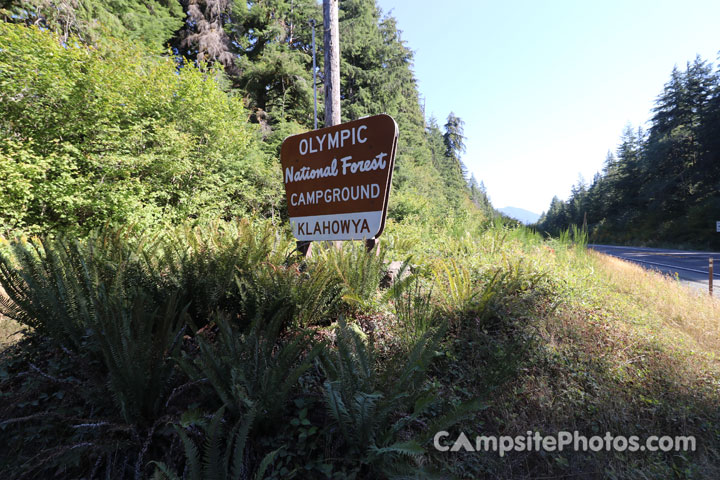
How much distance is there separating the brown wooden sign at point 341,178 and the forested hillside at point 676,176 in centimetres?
2387

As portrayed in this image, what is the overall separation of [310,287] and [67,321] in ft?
4.71

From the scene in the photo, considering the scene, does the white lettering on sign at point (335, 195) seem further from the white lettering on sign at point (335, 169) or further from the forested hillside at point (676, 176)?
the forested hillside at point (676, 176)

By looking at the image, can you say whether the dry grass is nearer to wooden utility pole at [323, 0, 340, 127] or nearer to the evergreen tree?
wooden utility pole at [323, 0, 340, 127]

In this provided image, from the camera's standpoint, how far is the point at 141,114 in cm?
852

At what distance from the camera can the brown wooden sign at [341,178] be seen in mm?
3303

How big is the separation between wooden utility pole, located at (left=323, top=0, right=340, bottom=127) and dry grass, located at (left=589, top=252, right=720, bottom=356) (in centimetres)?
445

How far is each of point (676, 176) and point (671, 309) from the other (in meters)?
34.8

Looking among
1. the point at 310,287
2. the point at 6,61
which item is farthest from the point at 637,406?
the point at 6,61

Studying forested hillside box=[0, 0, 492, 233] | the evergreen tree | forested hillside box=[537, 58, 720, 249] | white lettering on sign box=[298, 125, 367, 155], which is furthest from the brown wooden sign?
forested hillside box=[537, 58, 720, 249]

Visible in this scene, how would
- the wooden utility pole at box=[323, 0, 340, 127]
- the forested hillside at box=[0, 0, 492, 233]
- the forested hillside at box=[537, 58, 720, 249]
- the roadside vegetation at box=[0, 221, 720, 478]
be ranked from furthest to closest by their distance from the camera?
the forested hillside at box=[537, 58, 720, 249] → the forested hillside at box=[0, 0, 492, 233] → the wooden utility pole at box=[323, 0, 340, 127] → the roadside vegetation at box=[0, 221, 720, 478]

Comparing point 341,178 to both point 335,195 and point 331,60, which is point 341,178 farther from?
point 331,60

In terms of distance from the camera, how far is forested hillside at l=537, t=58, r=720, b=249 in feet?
81.3

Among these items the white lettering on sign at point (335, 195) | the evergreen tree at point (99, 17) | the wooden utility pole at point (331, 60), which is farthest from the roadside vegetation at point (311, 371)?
the evergreen tree at point (99, 17)

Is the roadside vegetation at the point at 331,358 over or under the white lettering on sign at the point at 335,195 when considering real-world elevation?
under
